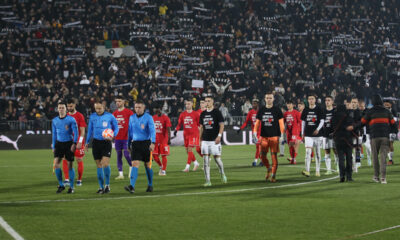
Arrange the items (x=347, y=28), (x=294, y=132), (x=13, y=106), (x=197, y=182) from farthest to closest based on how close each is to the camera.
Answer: (x=347, y=28)
(x=13, y=106)
(x=294, y=132)
(x=197, y=182)

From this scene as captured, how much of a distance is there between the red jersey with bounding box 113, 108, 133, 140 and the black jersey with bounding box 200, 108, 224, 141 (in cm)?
342

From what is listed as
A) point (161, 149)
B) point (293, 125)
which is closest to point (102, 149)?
point (161, 149)

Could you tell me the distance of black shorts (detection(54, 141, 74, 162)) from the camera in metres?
15.2

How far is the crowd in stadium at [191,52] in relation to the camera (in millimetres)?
37781

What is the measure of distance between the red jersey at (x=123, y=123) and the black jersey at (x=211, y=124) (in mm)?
3424

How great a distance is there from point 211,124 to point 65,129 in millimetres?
3685

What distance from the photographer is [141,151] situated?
14.7m

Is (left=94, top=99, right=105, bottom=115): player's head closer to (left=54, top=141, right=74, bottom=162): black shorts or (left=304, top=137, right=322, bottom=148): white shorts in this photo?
(left=54, top=141, right=74, bottom=162): black shorts

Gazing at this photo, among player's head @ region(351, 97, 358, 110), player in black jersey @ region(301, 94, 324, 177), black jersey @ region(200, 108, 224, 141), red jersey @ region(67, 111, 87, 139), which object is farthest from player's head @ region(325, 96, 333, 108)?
red jersey @ region(67, 111, 87, 139)

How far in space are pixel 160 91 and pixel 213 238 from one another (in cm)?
3004

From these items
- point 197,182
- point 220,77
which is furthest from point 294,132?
point 220,77

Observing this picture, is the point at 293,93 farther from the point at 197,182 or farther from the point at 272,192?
the point at 272,192

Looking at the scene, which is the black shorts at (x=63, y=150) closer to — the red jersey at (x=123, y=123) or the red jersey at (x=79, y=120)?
the red jersey at (x=79, y=120)

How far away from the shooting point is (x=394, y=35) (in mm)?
51562
